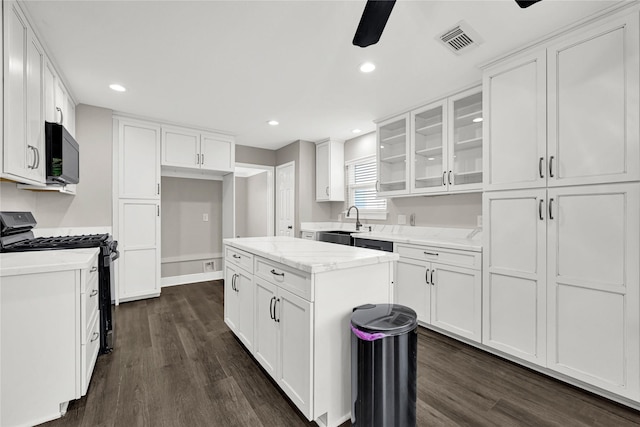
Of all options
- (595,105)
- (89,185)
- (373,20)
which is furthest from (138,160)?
(595,105)

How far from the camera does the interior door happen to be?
17.0ft

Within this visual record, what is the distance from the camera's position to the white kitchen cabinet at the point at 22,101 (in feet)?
5.56

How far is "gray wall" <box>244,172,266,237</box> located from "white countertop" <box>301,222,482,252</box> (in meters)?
2.19

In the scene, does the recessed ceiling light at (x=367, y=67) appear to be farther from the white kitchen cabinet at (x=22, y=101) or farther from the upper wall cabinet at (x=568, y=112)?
the white kitchen cabinet at (x=22, y=101)

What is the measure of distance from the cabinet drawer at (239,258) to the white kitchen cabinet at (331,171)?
2483mm

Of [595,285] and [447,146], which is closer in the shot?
[595,285]

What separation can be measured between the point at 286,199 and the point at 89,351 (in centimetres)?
382

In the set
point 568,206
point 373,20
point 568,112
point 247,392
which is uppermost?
point 373,20

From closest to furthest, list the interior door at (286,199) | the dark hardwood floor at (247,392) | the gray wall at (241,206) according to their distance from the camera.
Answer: the dark hardwood floor at (247,392) → the interior door at (286,199) → the gray wall at (241,206)

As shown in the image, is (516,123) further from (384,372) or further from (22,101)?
(22,101)

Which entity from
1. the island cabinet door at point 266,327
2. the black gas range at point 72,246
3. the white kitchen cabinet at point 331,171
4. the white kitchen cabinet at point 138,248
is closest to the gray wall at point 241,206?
the white kitchen cabinet at point 331,171

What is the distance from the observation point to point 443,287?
2779 millimetres

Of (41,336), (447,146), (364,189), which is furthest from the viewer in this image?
(364,189)

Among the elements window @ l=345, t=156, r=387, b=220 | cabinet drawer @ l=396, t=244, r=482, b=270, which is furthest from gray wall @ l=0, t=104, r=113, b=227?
cabinet drawer @ l=396, t=244, r=482, b=270
